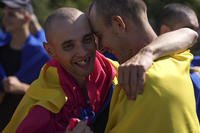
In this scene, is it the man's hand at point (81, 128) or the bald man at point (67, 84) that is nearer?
the man's hand at point (81, 128)

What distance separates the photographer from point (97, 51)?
331 centimetres

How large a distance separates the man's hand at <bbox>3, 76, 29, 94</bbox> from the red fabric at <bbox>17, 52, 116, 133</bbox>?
72.5 inches

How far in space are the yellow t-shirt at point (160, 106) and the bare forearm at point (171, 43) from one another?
6cm

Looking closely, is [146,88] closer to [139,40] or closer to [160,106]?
[160,106]

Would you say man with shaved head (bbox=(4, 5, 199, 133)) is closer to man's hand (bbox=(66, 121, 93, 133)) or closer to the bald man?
the bald man

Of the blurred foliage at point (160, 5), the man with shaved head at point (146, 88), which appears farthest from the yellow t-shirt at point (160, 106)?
the blurred foliage at point (160, 5)

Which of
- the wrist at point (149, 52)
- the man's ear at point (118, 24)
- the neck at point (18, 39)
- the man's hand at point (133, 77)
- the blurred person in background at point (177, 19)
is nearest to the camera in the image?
the man's hand at point (133, 77)

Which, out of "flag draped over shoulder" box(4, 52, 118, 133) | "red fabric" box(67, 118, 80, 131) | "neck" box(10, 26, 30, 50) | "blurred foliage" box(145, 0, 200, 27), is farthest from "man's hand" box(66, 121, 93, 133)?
"blurred foliage" box(145, 0, 200, 27)

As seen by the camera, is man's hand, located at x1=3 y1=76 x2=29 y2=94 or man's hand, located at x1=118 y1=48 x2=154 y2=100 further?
man's hand, located at x1=3 y1=76 x2=29 y2=94

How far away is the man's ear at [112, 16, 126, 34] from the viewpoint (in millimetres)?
2883

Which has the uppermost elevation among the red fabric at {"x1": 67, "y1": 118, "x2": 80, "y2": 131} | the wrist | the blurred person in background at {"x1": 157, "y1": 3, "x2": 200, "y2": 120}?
the wrist

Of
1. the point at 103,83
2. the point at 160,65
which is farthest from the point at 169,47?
the point at 103,83

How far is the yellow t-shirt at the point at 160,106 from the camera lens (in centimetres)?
265

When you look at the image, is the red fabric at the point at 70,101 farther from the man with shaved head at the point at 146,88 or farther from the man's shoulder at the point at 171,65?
the man's shoulder at the point at 171,65
